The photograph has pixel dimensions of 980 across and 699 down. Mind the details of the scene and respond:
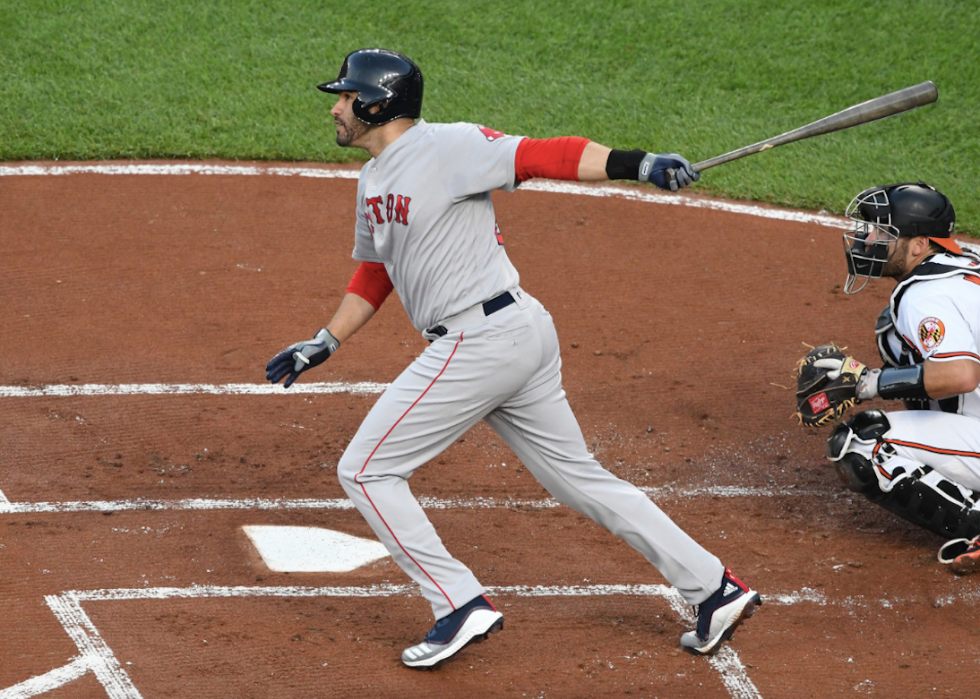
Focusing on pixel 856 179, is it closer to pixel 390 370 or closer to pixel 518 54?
pixel 518 54

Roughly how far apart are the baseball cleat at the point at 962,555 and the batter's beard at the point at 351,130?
3017mm

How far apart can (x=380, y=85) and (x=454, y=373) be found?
3.62ft

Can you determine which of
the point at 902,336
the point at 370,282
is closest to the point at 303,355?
the point at 370,282

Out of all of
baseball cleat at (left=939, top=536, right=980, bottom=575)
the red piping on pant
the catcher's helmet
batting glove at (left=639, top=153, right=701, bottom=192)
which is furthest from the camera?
baseball cleat at (left=939, top=536, right=980, bottom=575)

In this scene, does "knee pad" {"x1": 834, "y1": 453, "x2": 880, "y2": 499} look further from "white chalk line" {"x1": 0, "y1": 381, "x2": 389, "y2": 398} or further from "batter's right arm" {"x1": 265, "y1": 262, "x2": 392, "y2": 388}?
"white chalk line" {"x1": 0, "y1": 381, "x2": 389, "y2": 398}

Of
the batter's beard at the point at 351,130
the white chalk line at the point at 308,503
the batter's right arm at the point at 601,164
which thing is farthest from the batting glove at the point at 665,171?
the white chalk line at the point at 308,503

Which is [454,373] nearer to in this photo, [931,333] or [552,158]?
[552,158]

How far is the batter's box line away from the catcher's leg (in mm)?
979

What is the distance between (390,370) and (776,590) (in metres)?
2.60

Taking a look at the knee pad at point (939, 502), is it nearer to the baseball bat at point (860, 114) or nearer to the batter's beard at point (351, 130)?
the baseball bat at point (860, 114)

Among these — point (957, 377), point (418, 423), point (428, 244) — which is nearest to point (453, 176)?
point (428, 244)

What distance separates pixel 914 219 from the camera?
194 inches

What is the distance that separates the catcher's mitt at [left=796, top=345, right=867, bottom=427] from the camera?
4.93 meters

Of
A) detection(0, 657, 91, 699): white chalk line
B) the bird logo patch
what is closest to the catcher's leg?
the bird logo patch
